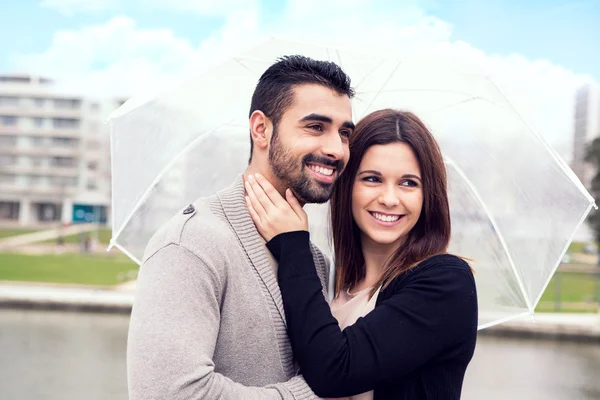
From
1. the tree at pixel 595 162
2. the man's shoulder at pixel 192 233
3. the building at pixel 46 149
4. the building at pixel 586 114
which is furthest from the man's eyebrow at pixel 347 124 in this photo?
the building at pixel 586 114

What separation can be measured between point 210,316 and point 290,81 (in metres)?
0.82

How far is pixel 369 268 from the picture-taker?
2.61 meters

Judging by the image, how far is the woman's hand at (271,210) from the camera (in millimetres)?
2107

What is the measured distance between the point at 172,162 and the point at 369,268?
112 centimetres

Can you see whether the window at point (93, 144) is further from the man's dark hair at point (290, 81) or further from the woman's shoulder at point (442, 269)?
the woman's shoulder at point (442, 269)

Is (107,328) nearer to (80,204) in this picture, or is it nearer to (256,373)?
(256,373)

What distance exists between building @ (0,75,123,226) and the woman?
55.7m

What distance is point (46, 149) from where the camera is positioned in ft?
193

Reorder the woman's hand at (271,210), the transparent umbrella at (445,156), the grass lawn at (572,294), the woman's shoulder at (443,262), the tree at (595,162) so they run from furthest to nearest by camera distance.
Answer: the tree at (595,162) → the grass lawn at (572,294) → the transparent umbrella at (445,156) → the woman's shoulder at (443,262) → the woman's hand at (271,210)

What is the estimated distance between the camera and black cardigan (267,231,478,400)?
76.7 inches

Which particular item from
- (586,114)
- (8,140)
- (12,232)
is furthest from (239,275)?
(586,114)

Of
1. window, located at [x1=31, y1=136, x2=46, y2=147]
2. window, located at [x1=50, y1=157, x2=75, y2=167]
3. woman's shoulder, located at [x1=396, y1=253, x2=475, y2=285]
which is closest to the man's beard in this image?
woman's shoulder, located at [x1=396, y1=253, x2=475, y2=285]

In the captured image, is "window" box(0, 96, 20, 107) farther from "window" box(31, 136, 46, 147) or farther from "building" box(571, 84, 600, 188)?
"building" box(571, 84, 600, 188)

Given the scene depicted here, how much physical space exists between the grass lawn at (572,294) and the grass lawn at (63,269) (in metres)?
13.3
